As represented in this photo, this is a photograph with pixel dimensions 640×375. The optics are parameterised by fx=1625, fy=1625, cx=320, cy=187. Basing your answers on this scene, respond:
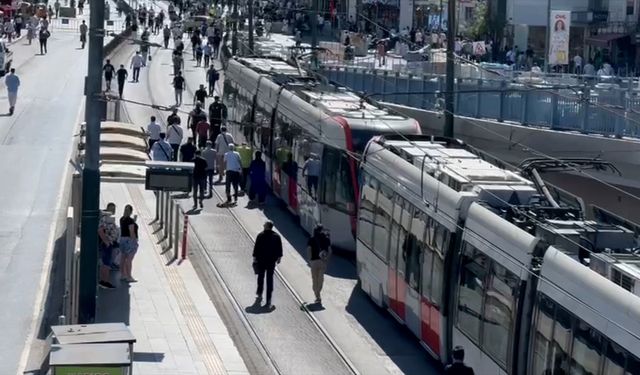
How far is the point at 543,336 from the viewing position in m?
16.8

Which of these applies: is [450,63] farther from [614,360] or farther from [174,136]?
[614,360]

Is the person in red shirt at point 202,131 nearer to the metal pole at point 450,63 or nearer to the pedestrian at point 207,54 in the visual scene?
the metal pole at point 450,63

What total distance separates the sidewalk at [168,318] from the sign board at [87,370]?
4583mm

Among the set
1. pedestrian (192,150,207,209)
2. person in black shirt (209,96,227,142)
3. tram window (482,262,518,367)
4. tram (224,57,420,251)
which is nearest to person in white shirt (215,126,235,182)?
tram (224,57,420,251)

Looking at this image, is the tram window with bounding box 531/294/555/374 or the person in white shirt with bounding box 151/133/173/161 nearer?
the tram window with bounding box 531/294/555/374

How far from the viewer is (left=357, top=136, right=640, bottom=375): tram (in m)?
15.7

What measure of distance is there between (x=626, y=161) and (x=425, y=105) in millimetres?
12286

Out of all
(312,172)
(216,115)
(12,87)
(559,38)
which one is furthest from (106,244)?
(12,87)

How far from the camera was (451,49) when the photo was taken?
33.6 m

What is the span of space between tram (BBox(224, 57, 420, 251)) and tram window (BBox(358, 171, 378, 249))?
245cm

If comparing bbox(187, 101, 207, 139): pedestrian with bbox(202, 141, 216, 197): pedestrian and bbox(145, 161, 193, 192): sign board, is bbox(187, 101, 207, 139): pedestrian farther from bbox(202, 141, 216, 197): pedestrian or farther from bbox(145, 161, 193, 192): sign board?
bbox(145, 161, 193, 192): sign board

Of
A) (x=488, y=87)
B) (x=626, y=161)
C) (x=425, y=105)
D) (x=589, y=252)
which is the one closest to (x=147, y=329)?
(x=589, y=252)

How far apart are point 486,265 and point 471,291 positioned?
25.8 inches

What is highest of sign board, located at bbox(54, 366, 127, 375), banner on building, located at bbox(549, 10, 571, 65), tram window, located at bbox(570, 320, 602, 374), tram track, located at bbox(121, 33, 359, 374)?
banner on building, located at bbox(549, 10, 571, 65)
